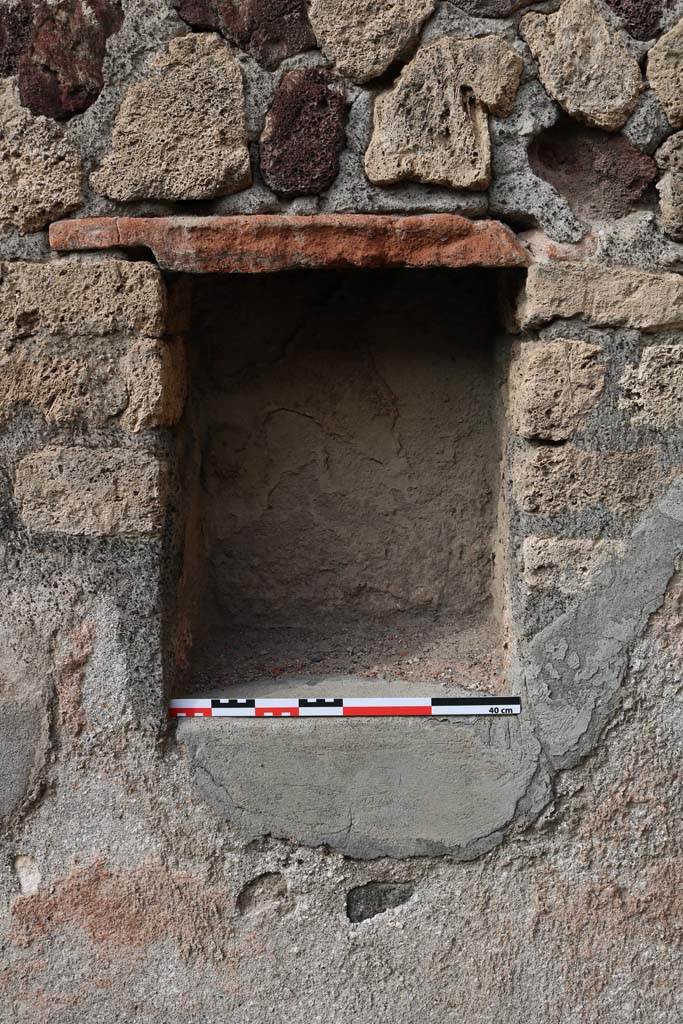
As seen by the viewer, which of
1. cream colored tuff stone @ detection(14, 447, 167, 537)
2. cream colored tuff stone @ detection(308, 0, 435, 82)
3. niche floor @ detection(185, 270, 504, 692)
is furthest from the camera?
niche floor @ detection(185, 270, 504, 692)

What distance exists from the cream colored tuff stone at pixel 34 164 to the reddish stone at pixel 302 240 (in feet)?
0.23

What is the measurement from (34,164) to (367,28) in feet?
2.48

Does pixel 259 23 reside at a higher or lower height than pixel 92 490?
higher

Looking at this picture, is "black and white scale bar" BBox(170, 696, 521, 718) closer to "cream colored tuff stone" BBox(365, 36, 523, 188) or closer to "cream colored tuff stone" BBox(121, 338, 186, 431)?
"cream colored tuff stone" BBox(121, 338, 186, 431)

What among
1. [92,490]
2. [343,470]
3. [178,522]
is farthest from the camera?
[343,470]

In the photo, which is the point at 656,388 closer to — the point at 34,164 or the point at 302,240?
the point at 302,240

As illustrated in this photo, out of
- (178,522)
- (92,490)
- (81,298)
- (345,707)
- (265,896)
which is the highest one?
(81,298)

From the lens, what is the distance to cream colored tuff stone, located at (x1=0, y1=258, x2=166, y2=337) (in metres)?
1.89

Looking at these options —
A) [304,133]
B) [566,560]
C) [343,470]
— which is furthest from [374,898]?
[304,133]

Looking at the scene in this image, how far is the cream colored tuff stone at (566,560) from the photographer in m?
1.96

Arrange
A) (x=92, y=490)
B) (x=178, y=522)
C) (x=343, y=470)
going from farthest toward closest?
(x=343, y=470), (x=178, y=522), (x=92, y=490)

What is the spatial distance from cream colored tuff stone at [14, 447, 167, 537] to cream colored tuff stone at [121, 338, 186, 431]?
0.25 feet

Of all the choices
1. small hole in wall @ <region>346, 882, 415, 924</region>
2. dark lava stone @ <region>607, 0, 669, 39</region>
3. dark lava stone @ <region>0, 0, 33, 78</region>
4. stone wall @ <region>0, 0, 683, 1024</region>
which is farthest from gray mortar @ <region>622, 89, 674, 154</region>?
small hole in wall @ <region>346, 882, 415, 924</region>

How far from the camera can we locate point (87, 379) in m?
1.93
